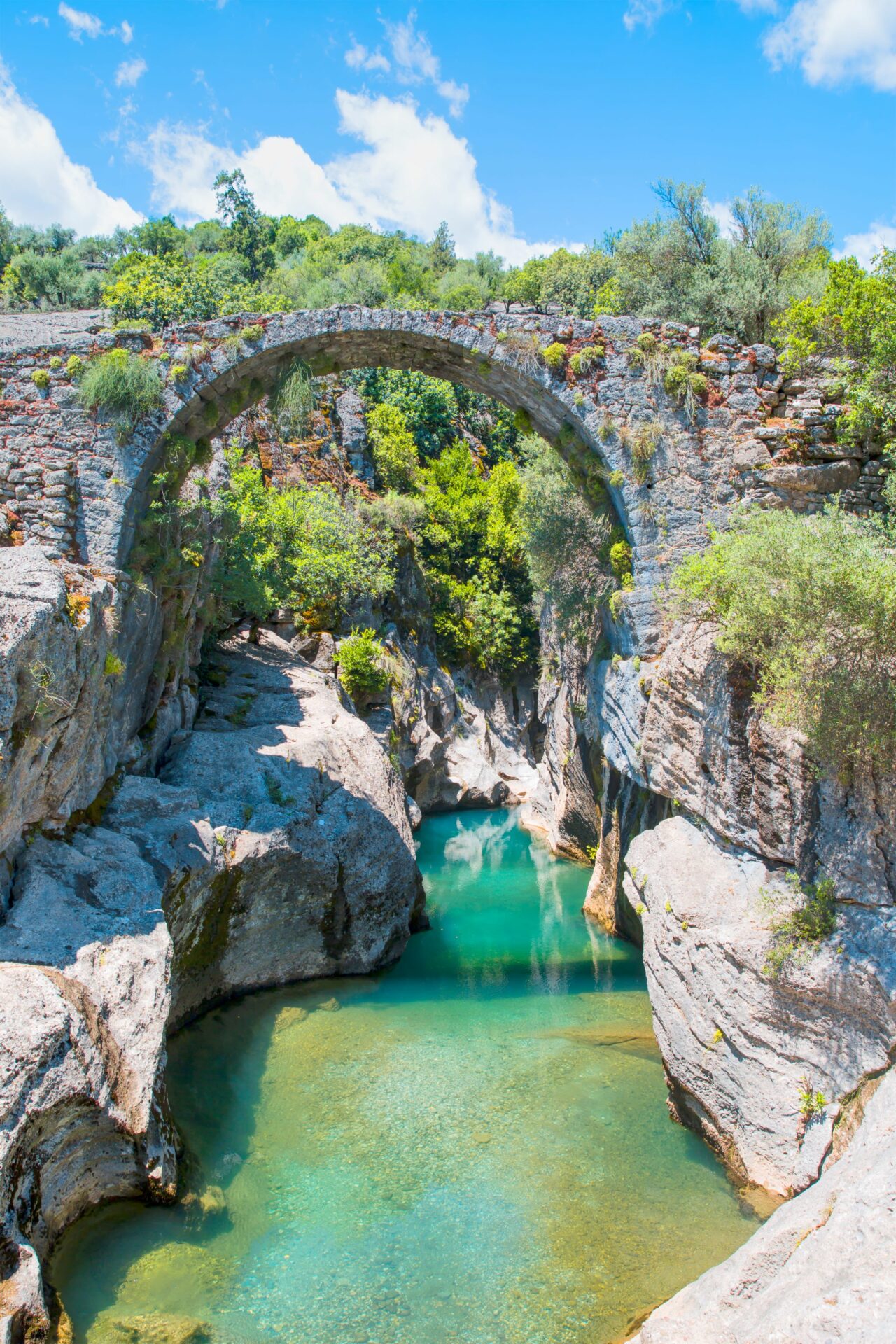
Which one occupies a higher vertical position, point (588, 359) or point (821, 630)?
point (588, 359)

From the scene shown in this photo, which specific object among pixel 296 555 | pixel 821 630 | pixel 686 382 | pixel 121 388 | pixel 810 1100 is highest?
pixel 686 382

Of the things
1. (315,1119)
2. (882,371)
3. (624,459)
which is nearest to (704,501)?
(624,459)

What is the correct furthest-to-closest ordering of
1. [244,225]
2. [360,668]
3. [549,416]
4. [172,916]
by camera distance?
[244,225] < [360,668] < [549,416] < [172,916]

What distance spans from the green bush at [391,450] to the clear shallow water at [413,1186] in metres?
17.6

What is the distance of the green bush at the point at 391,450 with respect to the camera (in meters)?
24.7

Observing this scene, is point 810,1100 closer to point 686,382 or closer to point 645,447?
point 645,447

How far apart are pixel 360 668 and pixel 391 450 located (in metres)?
9.91

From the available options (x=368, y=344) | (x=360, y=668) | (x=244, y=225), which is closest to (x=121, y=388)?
(x=368, y=344)

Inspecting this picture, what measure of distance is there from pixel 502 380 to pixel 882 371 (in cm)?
429

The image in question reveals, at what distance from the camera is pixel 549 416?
415 inches

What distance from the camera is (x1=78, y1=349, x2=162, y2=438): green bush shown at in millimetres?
9266

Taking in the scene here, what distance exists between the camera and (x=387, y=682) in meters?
17.9

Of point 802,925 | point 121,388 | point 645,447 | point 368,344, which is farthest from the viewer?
point 368,344

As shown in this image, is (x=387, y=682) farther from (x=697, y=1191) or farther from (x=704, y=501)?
(x=697, y=1191)
